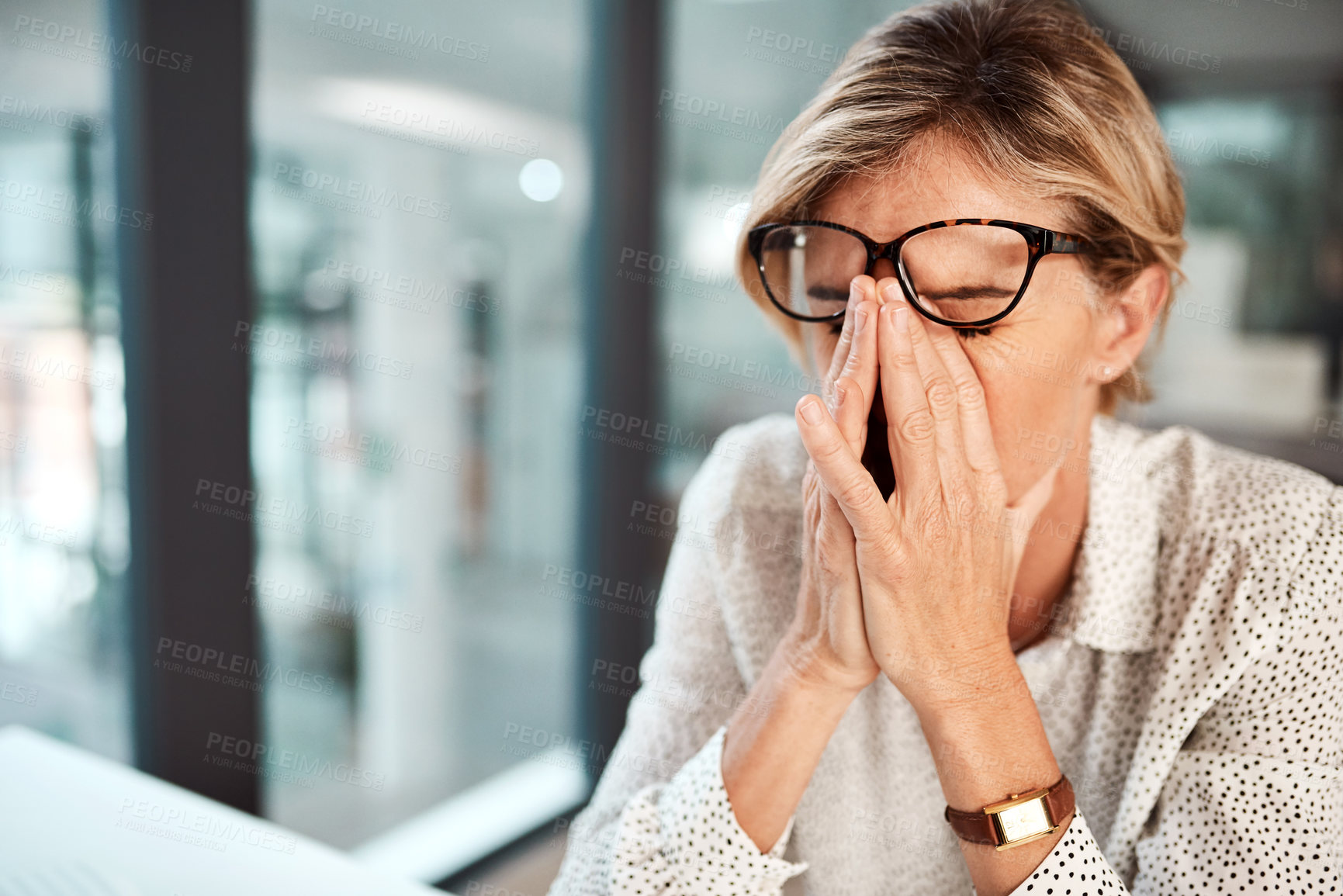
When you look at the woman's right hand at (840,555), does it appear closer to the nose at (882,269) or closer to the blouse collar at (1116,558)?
the nose at (882,269)

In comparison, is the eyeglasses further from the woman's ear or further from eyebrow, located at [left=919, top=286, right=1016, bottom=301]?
the woman's ear

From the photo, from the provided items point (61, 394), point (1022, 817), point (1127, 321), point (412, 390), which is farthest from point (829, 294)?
point (412, 390)

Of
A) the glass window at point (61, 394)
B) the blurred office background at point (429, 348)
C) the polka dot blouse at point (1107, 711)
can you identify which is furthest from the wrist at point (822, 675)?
the glass window at point (61, 394)

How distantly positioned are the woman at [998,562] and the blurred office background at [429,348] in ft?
1.63

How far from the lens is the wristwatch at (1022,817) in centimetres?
88

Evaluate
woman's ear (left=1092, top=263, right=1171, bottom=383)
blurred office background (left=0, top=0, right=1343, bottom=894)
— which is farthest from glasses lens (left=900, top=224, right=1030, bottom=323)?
blurred office background (left=0, top=0, right=1343, bottom=894)

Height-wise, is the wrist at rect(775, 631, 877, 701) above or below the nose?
below

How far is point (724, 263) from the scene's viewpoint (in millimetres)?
2518

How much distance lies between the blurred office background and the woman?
50cm

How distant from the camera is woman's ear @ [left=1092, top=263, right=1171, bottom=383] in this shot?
1074 millimetres

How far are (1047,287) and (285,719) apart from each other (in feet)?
5.12

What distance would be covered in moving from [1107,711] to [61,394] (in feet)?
4.82

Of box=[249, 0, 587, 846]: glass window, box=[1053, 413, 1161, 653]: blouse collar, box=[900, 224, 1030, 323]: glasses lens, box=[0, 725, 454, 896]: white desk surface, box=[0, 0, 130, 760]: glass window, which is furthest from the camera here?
box=[249, 0, 587, 846]: glass window

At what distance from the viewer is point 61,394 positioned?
127 cm
